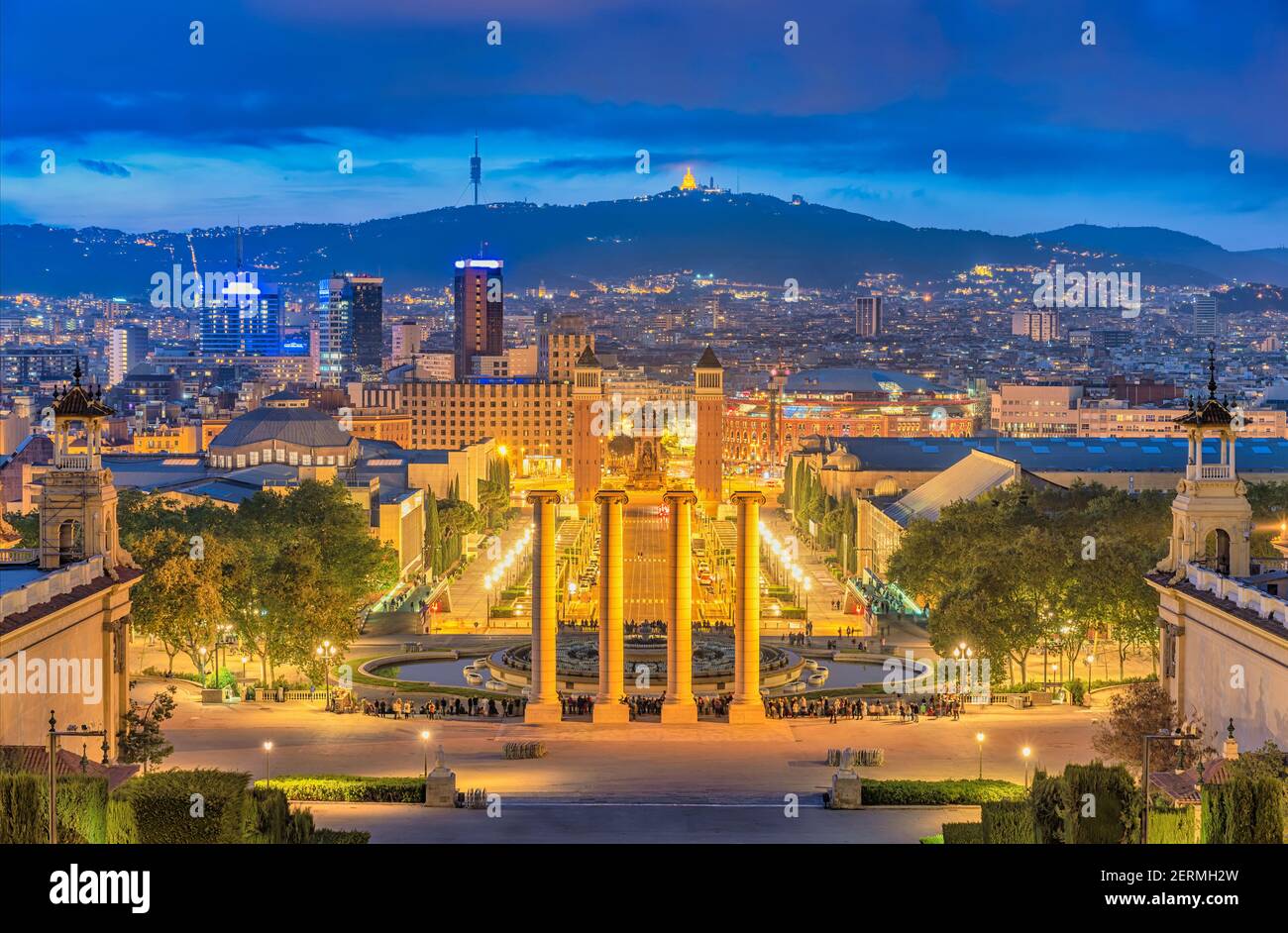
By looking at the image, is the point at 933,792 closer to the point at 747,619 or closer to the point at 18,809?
the point at 747,619

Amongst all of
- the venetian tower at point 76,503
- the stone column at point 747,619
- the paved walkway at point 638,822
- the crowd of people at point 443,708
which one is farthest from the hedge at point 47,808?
the stone column at point 747,619

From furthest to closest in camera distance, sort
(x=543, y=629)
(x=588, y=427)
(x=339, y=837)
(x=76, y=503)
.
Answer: (x=588, y=427) < (x=543, y=629) < (x=76, y=503) < (x=339, y=837)

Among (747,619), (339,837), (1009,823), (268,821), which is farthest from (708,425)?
(268,821)

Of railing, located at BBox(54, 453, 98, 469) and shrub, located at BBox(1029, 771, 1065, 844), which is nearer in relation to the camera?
shrub, located at BBox(1029, 771, 1065, 844)

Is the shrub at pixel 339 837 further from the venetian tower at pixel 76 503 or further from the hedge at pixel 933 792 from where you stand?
the venetian tower at pixel 76 503

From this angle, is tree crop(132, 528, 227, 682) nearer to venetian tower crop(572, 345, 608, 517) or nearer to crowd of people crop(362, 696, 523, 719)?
crowd of people crop(362, 696, 523, 719)

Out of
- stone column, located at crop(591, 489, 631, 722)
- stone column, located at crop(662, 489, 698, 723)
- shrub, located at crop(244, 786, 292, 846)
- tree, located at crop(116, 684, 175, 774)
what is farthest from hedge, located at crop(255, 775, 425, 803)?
stone column, located at crop(662, 489, 698, 723)
